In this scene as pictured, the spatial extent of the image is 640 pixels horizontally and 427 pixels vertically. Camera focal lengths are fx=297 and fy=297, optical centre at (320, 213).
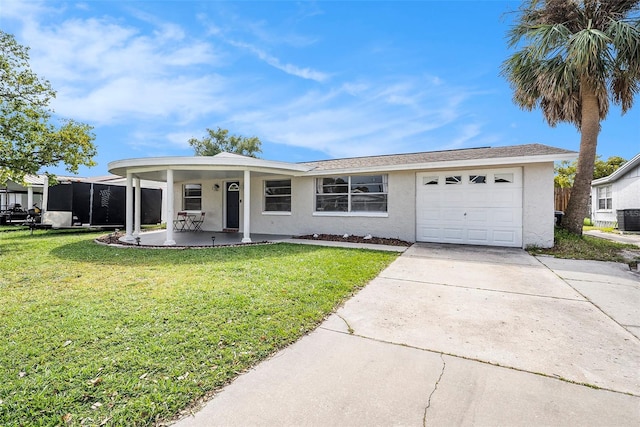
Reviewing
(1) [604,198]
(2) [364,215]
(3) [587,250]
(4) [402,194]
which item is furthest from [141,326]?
(1) [604,198]

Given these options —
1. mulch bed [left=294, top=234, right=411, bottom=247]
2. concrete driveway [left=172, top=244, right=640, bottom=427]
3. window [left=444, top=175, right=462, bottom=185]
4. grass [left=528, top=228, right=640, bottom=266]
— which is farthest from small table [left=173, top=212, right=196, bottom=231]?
grass [left=528, top=228, right=640, bottom=266]

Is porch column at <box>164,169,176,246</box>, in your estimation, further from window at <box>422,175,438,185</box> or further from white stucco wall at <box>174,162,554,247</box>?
window at <box>422,175,438,185</box>

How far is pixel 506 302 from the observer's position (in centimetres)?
434

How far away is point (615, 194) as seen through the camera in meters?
16.6

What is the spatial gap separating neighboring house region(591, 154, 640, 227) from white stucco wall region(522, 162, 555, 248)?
388 inches

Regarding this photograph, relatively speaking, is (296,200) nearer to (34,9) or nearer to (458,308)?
(458,308)

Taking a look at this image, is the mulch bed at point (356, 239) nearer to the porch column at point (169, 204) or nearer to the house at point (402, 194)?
the house at point (402, 194)

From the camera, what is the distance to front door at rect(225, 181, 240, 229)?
44.6 ft

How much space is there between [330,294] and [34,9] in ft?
39.3

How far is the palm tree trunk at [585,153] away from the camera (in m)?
9.09

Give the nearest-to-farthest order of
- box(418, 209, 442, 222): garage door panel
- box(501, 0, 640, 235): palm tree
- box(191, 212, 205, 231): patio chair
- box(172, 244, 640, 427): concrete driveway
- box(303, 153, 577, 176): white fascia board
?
box(172, 244, 640, 427): concrete driveway < box(303, 153, 577, 176): white fascia board < box(501, 0, 640, 235): palm tree < box(418, 209, 442, 222): garage door panel < box(191, 212, 205, 231): patio chair

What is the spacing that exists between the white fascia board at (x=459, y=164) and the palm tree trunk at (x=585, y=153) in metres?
1.51

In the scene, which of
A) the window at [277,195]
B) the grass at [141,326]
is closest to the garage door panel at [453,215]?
the grass at [141,326]

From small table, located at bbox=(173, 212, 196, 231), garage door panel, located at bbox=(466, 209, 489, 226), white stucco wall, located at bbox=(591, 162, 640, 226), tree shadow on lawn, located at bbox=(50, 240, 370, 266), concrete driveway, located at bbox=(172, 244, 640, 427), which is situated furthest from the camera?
white stucco wall, located at bbox=(591, 162, 640, 226)
